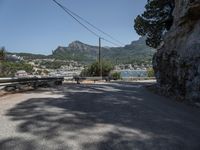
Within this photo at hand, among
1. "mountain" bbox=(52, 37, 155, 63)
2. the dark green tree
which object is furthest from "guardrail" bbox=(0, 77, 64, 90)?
"mountain" bbox=(52, 37, 155, 63)

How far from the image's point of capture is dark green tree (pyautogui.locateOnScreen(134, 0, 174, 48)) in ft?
116

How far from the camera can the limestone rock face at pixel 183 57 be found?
49.0ft

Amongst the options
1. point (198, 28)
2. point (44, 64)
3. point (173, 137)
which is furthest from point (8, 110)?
point (44, 64)

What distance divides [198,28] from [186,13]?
1.52 meters

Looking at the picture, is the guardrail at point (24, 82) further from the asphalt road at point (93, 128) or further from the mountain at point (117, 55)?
the mountain at point (117, 55)

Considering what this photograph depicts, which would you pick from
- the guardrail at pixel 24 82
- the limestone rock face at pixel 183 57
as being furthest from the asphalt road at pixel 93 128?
the guardrail at pixel 24 82

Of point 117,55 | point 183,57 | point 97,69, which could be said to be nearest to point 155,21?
point 183,57

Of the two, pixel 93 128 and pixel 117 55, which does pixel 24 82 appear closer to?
pixel 93 128

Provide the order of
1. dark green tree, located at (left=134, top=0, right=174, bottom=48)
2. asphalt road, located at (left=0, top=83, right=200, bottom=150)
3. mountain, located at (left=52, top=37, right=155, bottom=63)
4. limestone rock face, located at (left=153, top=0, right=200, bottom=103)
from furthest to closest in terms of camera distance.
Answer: mountain, located at (left=52, top=37, right=155, bottom=63)
dark green tree, located at (left=134, top=0, right=174, bottom=48)
limestone rock face, located at (left=153, top=0, right=200, bottom=103)
asphalt road, located at (left=0, top=83, right=200, bottom=150)

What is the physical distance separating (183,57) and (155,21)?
21202 mm

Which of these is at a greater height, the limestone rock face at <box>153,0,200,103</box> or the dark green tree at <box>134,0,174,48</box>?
the dark green tree at <box>134,0,174,48</box>

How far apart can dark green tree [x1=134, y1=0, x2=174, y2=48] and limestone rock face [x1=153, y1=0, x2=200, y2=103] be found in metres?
13.7

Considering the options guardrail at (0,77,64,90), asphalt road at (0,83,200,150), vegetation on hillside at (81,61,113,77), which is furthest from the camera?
vegetation on hillside at (81,61,113,77)

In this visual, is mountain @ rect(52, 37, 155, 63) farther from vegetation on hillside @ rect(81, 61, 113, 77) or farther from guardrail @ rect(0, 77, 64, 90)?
guardrail @ rect(0, 77, 64, 90)
